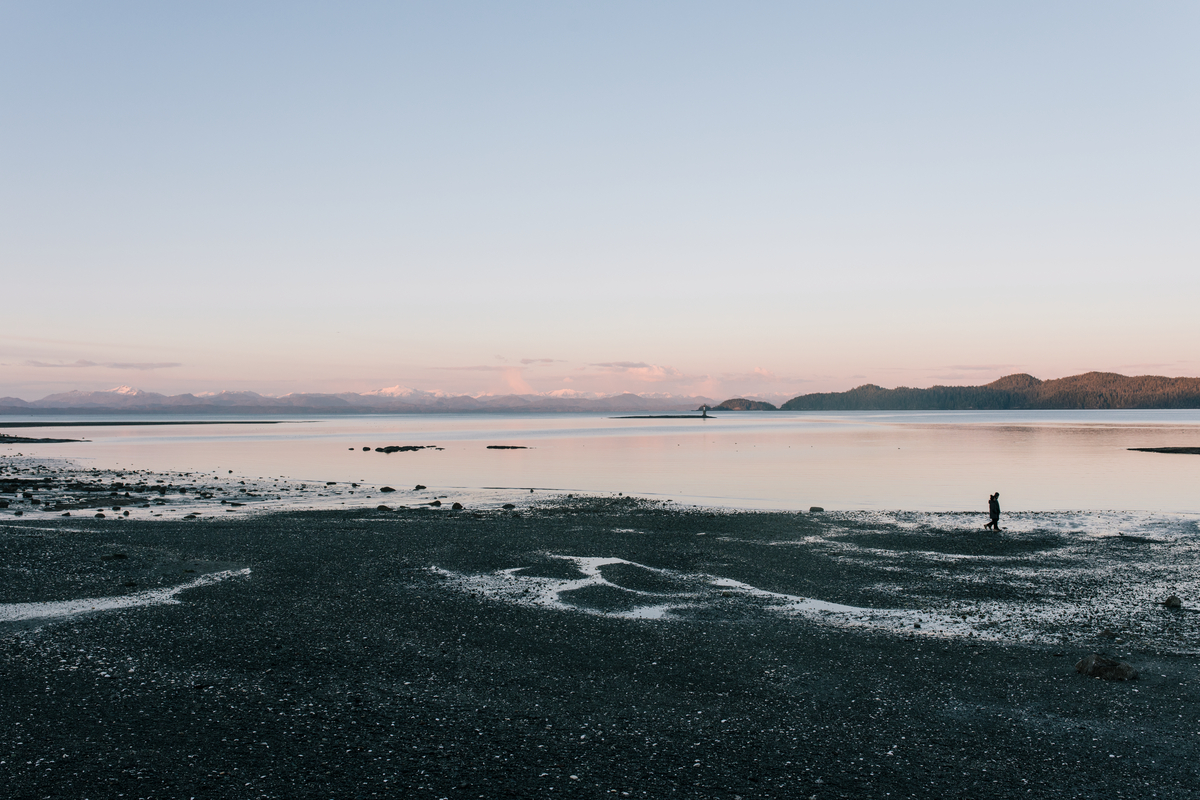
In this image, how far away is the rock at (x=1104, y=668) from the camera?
34.8 feet

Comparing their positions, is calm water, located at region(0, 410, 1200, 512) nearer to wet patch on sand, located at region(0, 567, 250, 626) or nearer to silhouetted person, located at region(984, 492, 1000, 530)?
silhouetted person, located at region(984, 492, 1000, 530)

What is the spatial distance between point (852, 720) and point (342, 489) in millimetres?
34855

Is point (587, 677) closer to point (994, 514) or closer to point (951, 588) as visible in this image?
point (951, 588)

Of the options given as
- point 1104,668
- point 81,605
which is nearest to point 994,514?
point 1104,668

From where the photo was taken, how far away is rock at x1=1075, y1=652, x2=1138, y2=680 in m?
10.6

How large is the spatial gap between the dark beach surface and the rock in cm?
19

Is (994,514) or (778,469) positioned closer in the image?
(994,514)

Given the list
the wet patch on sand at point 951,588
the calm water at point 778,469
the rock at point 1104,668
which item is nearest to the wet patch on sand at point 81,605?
the wet patch on sand at point 951,588

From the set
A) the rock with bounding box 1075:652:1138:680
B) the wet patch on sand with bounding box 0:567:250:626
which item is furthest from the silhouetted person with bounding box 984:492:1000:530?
the wet patch on sand with bounding box 0:567:250:626

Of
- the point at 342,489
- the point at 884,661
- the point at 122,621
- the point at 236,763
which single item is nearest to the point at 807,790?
the point at 884,661

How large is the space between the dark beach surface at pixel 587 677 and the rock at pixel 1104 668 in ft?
0.64

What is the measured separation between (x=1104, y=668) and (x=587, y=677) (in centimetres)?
726

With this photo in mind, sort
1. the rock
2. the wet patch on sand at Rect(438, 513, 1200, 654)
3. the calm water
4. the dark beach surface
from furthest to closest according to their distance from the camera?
the calm water
the wet patch on sand at Rect(438, 513, 1200, 654)
the rock
the dark beach surface

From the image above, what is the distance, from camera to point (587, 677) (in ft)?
35.7
